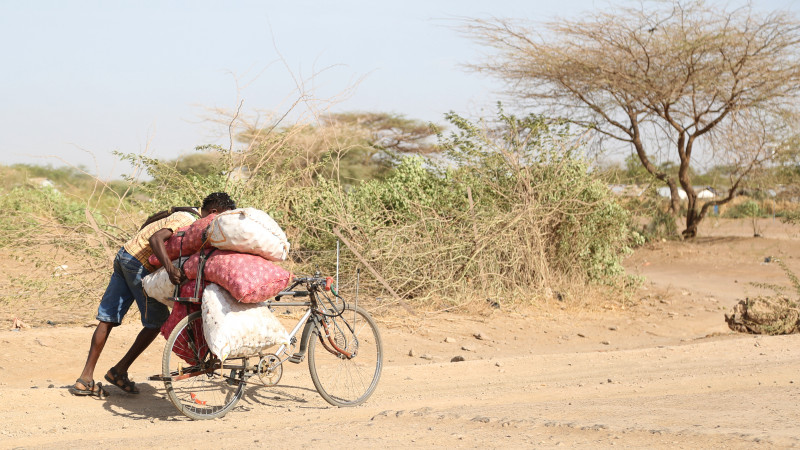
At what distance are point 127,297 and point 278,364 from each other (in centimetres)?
118

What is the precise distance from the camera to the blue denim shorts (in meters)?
5.23

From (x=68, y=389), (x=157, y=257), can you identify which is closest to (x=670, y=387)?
(x=157, y=257)

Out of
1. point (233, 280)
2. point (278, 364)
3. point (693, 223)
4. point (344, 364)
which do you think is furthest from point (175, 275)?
point (693, 223)

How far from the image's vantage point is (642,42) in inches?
695

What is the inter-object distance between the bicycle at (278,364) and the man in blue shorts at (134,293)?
44cm

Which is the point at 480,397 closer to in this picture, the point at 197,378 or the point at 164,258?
the point at 197,378

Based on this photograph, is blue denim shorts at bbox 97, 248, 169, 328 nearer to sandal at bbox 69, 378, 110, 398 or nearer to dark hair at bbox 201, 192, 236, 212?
sandal at bbox 69, 378, 110, 398

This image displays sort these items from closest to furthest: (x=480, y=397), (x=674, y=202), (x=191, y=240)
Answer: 1. (x=191, y=240)
2. (x=480, y=397)
3. (x=674, y=202)

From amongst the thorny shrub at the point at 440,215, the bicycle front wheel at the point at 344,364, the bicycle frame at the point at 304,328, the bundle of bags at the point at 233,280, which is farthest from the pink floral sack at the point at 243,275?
the thorny shrub at the point at 440,215

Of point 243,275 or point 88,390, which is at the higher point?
point 243,275

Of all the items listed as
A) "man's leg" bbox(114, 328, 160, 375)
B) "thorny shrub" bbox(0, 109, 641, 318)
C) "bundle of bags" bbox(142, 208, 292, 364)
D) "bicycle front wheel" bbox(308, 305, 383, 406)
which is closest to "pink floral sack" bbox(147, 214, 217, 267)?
"bundle of bags" bbox(142, 208, 292, 364)

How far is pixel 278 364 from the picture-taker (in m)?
5.01

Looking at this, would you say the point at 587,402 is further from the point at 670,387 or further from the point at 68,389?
the point at 68,389

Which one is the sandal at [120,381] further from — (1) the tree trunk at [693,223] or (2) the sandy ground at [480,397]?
(1) the tree trunk at [693,223]
